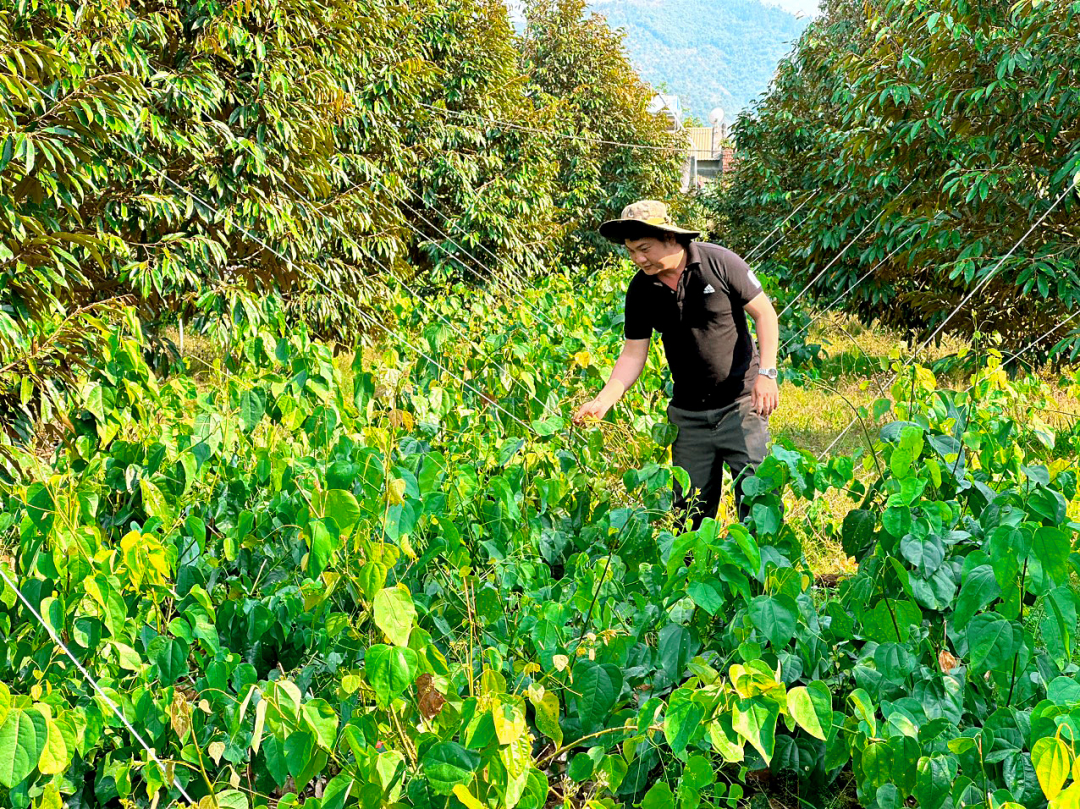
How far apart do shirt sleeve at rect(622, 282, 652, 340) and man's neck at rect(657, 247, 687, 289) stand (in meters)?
0.10

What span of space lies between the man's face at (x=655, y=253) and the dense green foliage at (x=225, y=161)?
0.79 m

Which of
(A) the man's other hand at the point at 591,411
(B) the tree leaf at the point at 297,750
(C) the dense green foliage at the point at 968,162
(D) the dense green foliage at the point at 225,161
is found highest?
(C) the dense green foliage at the point at 968,162

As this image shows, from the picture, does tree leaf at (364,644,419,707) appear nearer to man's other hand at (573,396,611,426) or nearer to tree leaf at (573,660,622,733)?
tree leaf at (573,660,622,733)

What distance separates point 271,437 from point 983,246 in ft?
15.2

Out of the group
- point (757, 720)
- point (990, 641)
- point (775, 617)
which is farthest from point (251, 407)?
point (990, 641)

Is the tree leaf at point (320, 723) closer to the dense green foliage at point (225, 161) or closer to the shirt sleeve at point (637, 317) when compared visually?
the dense green foliage at point (225, 161)

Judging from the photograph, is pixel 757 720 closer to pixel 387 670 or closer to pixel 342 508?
pixel 387 670

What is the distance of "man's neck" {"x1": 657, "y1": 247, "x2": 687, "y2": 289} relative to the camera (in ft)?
9.73

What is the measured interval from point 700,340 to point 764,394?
0.80 ft

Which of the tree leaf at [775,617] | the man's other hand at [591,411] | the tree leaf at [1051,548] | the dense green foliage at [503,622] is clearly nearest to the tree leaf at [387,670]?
the dense green foliage at [503,622]

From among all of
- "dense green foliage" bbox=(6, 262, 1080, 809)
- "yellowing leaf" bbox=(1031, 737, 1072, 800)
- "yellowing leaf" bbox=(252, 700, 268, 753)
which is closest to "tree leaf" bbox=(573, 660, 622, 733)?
"dense green foliage" bbox=(6, 262, 1080, 809)

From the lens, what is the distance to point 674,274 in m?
2.97

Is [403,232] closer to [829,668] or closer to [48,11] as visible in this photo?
[48,11]

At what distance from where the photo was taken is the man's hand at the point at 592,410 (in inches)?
107
